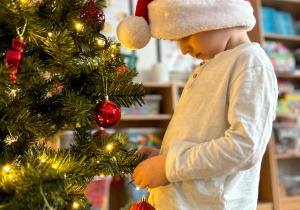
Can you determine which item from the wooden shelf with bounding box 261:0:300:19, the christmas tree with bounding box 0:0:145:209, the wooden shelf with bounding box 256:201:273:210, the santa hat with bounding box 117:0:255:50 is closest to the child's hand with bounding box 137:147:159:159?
the christmas tree with bounding box 0:0:145:209

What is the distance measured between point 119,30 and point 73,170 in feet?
1.08

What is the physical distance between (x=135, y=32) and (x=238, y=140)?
31 centimetres

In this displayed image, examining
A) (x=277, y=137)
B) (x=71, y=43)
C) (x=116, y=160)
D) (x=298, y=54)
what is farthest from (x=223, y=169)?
(x=298, y=54)

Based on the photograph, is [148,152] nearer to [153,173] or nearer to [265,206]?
[153,173]

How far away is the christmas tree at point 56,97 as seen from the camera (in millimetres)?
499

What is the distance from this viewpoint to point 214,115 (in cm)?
61

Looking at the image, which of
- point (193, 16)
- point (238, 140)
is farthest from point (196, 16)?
point (238, 140)

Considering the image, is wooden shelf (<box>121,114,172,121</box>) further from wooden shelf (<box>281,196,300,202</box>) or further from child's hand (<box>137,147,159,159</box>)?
child's hand (<box>137,147,159,159</box>)

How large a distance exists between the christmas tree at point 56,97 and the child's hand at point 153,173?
73mm

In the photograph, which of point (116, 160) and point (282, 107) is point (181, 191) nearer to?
point (116, 160)

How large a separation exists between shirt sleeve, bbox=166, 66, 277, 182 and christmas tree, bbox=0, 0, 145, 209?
0.17 metres

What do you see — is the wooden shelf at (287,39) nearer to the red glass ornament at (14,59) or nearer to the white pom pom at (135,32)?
the white pom pom at (135,32)

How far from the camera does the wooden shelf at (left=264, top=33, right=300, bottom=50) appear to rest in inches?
88.7

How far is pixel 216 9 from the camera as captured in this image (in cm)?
62
